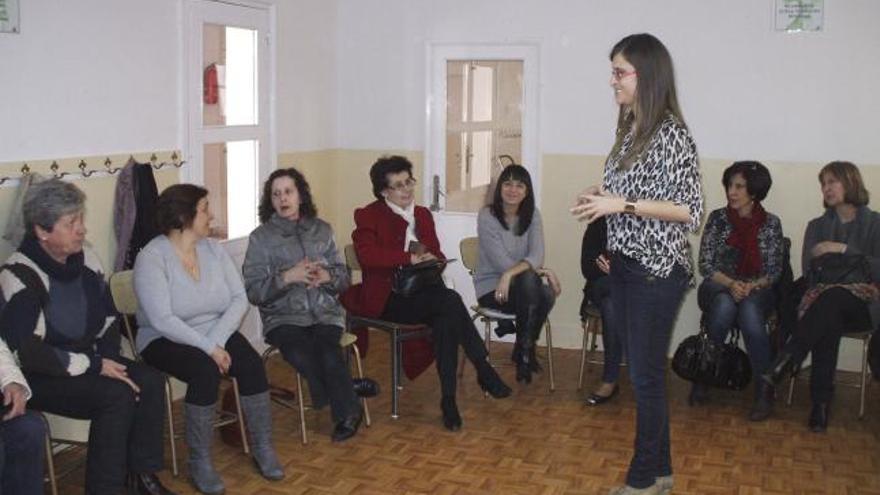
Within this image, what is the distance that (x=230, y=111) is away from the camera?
5.45m

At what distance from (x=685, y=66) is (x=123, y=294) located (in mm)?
3395

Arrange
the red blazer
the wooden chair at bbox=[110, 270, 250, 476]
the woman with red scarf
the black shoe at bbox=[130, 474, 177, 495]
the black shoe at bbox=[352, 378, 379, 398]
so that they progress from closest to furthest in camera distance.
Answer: the black shoe at bbox=[130, 474, 177, 495] → the wooden chair at bbox=[110, 270, 250, 476] → the black shoe at bbox=[352, 378, 379, 398] → the red blazer → the woman with red scarf

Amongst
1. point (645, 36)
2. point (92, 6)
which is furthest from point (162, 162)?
point (645, 36)

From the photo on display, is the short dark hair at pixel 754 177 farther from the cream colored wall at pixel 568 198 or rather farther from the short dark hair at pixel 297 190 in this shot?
the short dark hair at pixel 297 190

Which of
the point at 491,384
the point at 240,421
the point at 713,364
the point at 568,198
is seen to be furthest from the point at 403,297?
the point at 568,198

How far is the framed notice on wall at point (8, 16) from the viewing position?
3873mm

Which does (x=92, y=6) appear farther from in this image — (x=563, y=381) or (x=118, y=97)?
(x=563, y=381)

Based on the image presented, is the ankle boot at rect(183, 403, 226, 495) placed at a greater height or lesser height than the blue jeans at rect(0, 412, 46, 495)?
lesser

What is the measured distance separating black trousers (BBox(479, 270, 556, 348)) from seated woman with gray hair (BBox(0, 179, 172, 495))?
2062 mm

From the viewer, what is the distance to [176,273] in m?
3.94

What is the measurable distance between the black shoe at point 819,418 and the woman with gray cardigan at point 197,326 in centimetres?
244

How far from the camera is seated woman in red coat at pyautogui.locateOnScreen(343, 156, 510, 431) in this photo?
468cm

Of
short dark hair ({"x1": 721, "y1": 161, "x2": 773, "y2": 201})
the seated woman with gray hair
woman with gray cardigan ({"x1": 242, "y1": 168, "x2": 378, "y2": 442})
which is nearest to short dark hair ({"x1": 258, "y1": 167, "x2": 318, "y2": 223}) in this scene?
A: woman with gray cardigan ({"x1": 242, "y1": 168, "x2": 378, "y2": 442})

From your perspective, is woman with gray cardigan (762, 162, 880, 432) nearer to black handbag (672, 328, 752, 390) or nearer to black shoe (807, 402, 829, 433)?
black shoe (807, 402, 829, 433)
